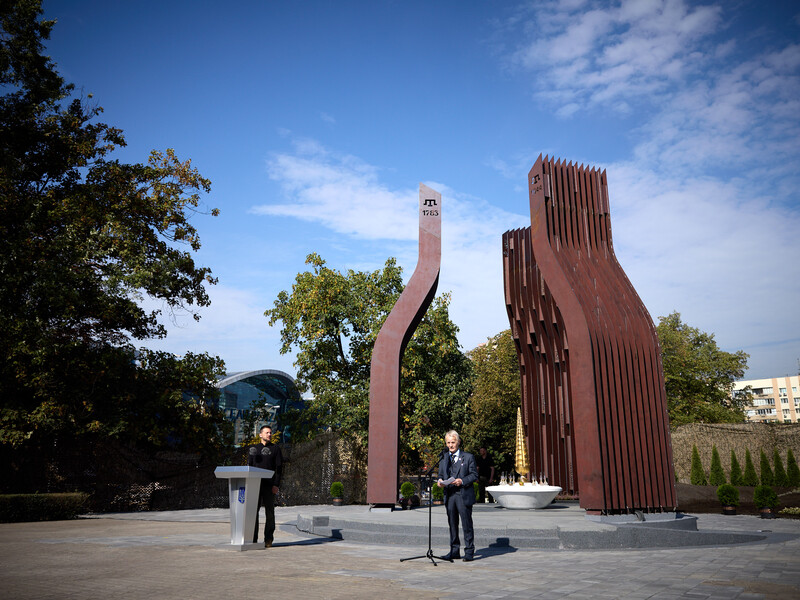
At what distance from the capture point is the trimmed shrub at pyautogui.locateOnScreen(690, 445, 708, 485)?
23.7 metres

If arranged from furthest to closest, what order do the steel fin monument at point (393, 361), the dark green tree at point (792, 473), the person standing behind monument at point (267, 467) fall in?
the dark green tree at point (792, 473) → the steel fin monument at point (393, 361) → the person standing behind monument at point (267, 467)

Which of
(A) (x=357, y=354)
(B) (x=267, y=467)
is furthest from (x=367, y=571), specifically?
(A) (x=357, y=354)

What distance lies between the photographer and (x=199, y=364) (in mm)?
19969

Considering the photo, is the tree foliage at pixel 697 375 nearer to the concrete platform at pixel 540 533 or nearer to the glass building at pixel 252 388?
the concrete platform at pixel 540 533

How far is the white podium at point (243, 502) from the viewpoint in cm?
809

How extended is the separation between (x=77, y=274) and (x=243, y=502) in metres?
11.8

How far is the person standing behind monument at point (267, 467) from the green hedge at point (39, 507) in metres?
9.05

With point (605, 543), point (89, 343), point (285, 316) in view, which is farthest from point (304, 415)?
point (605, 543)

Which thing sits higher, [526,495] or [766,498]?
[526,495]

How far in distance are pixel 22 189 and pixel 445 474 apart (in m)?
18.1

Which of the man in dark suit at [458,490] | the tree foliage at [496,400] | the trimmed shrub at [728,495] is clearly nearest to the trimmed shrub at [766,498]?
the trimmed shrub at [728,495]

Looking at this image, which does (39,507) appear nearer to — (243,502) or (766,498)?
(243,502)

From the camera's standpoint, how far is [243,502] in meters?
8.14

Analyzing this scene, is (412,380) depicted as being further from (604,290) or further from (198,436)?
(604,290)
